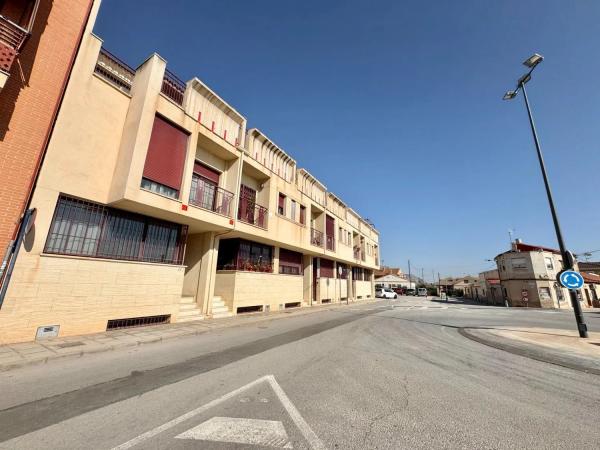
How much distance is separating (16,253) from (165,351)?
14.9ft

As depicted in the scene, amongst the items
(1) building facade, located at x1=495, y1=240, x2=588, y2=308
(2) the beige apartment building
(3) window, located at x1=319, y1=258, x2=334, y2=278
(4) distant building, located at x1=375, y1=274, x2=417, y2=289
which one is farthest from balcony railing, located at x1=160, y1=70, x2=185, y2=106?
(4) distant building, located at x1=375, y1=274, x2=417, y2=289

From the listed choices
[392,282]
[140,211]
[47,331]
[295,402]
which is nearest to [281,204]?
[140,211]

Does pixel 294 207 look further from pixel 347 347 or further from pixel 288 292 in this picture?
pixel 347 347

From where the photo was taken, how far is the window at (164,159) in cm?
972

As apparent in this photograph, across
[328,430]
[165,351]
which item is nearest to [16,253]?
[165,351]

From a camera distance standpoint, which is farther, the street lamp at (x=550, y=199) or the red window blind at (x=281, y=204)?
the red window blind at (x=281, y=204)

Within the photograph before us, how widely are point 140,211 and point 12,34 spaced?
5571 mm

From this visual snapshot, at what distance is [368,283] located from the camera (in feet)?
131

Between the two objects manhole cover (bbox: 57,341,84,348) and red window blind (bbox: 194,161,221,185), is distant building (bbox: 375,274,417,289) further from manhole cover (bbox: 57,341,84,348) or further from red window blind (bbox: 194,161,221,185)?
manhole cover (bbox: 57,341,84,348)

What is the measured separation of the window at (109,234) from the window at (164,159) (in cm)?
137

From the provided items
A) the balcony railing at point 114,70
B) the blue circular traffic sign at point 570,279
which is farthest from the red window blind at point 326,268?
the balcony railing at point 114,70

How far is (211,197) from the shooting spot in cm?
1333

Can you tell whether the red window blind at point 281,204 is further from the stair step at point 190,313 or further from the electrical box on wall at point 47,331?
the electrical box on wall at point 47,331

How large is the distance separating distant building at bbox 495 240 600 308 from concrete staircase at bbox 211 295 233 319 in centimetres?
3878
